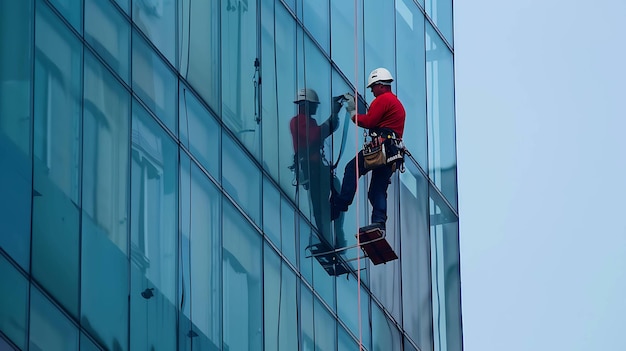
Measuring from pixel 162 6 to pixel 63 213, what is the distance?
3.67m

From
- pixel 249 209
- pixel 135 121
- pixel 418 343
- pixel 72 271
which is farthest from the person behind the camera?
pixel 418 343

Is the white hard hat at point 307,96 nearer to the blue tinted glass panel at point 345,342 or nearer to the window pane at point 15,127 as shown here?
the blue tinted glass panel at point 345,342

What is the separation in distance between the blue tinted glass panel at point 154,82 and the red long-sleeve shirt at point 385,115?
299 centimetres

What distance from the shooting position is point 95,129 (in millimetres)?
20969

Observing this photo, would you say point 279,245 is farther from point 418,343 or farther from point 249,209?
point 418,343

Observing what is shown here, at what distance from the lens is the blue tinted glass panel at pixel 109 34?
21141 millimetres

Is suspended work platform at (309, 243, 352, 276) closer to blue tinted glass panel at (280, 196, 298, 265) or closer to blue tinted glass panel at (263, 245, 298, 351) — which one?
blue tinted glass panel at (280, 196, 298, 265)

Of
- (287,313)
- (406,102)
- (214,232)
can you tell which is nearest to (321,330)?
(287,313)

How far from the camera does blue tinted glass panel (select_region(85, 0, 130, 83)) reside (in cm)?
2114

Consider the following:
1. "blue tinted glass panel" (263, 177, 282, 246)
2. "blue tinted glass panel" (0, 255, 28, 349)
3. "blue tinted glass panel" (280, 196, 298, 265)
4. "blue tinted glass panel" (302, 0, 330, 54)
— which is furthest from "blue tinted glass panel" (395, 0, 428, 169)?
"blue tinted glass panel" (0, 255, 28, 349)

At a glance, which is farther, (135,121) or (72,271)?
(135,121)

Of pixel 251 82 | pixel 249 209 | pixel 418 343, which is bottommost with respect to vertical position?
pixel 418 343

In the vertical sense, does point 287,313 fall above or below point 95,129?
below

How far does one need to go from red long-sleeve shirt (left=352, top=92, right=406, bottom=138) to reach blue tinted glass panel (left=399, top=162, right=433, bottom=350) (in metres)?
3.70
